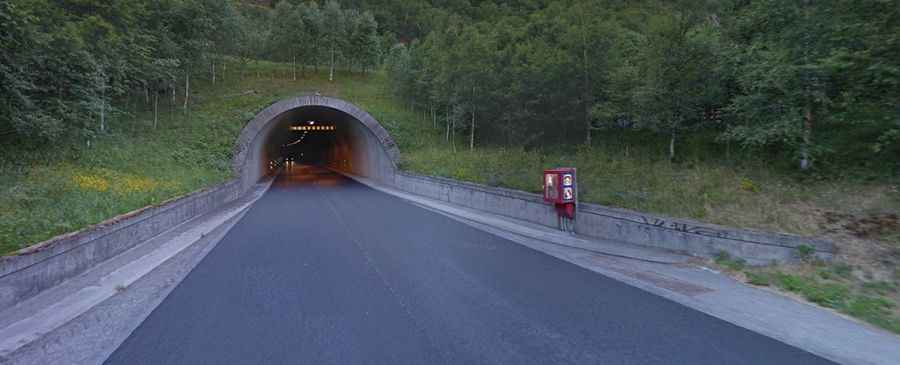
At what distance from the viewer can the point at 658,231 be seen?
9844 millimetres

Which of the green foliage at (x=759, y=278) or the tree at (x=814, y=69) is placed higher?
the tree at (x=814, y=69)

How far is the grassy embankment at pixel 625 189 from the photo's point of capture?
7.19m

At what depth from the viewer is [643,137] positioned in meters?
23.7

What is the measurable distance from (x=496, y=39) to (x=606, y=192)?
1919 centimetres

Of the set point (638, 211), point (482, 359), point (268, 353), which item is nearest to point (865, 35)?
point (638, 211)

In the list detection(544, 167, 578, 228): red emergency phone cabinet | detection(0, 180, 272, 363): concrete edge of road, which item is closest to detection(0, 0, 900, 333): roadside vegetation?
detection(0, 180, 272, 363): concrete edge of road

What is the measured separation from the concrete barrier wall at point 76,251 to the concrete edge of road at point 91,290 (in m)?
0.12

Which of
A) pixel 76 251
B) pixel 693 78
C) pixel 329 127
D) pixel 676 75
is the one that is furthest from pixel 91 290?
pixel 329 127

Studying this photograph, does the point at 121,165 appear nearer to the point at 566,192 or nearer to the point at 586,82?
the point at 566,192

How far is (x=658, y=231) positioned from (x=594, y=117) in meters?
14.5

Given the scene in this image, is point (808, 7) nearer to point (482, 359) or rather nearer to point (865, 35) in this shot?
point (865, 35)

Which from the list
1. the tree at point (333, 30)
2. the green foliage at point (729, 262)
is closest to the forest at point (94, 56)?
the tree at point (333, 30)

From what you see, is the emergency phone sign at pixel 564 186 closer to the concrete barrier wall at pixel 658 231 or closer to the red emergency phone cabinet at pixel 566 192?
the red emergency phone cabinet at pixel 566 192

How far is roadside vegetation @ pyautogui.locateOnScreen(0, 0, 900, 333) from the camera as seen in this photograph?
9578 millimetres
